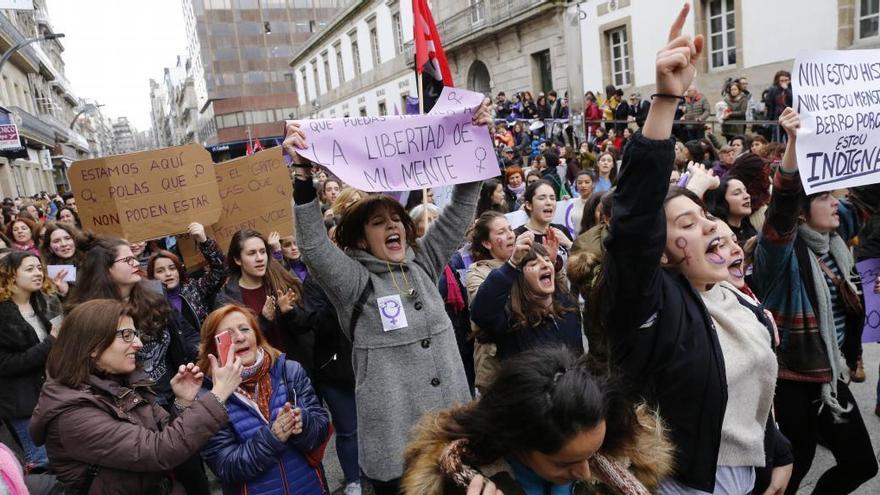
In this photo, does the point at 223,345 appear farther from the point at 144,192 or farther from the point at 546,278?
the point at 144,192

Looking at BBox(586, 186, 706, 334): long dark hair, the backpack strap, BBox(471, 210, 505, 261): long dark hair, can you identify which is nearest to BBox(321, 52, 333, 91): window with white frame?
BBox(471, 210, 505, 261): long dark hair

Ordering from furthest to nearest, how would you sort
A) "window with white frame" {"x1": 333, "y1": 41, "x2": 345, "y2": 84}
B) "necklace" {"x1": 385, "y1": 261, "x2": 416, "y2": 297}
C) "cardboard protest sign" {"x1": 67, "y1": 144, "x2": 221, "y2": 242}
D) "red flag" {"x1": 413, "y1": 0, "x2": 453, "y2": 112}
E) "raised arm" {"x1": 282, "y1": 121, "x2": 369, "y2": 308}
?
"window with white frame" {"x1": 333, "y1": 41, "x2": 345, "y2": 84} < "cardboard protest sign" {"x1": 67, "y1": 144, "x2": 221, "y2": 242} < "red flag" {"x1": 413, "y1": 0, "x2": 453, "y2": 112} < "necklace" {"x1": 385, "y1": 261, "x2": 416, "y2": 297} < "raised arm" {"x1": 282, "y1": 121, "x2": 369, "y2": 308}

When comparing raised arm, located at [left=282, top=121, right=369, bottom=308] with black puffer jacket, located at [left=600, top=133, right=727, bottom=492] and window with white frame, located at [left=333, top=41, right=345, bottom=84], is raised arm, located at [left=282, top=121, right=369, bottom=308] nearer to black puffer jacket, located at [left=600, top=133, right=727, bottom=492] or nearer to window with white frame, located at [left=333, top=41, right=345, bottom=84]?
black puffer jacket, located at [left=600, top=133, right=727, bottom=492]

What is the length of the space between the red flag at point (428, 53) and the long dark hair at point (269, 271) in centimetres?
140

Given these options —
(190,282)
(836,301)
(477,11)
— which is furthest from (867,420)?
(477,11)

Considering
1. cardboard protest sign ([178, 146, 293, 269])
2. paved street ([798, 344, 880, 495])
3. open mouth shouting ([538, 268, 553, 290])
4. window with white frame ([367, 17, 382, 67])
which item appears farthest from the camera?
window with white frame ([367, 17, 382, 67])

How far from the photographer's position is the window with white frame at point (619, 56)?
637 inches

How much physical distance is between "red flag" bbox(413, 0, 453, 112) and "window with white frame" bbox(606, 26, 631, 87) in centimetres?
1394

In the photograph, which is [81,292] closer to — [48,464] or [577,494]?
[48,464]

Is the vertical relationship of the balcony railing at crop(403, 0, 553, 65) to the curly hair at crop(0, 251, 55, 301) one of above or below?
above

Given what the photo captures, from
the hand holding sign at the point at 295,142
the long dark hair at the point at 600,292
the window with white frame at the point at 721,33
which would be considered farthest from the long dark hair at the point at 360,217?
the window with white frame at the point at 721,33

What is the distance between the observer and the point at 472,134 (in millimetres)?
2826

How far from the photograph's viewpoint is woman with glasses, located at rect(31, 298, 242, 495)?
2.08 metres

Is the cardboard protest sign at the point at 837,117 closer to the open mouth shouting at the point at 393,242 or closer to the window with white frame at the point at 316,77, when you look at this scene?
the open mouth shouting at the point at 393,242
